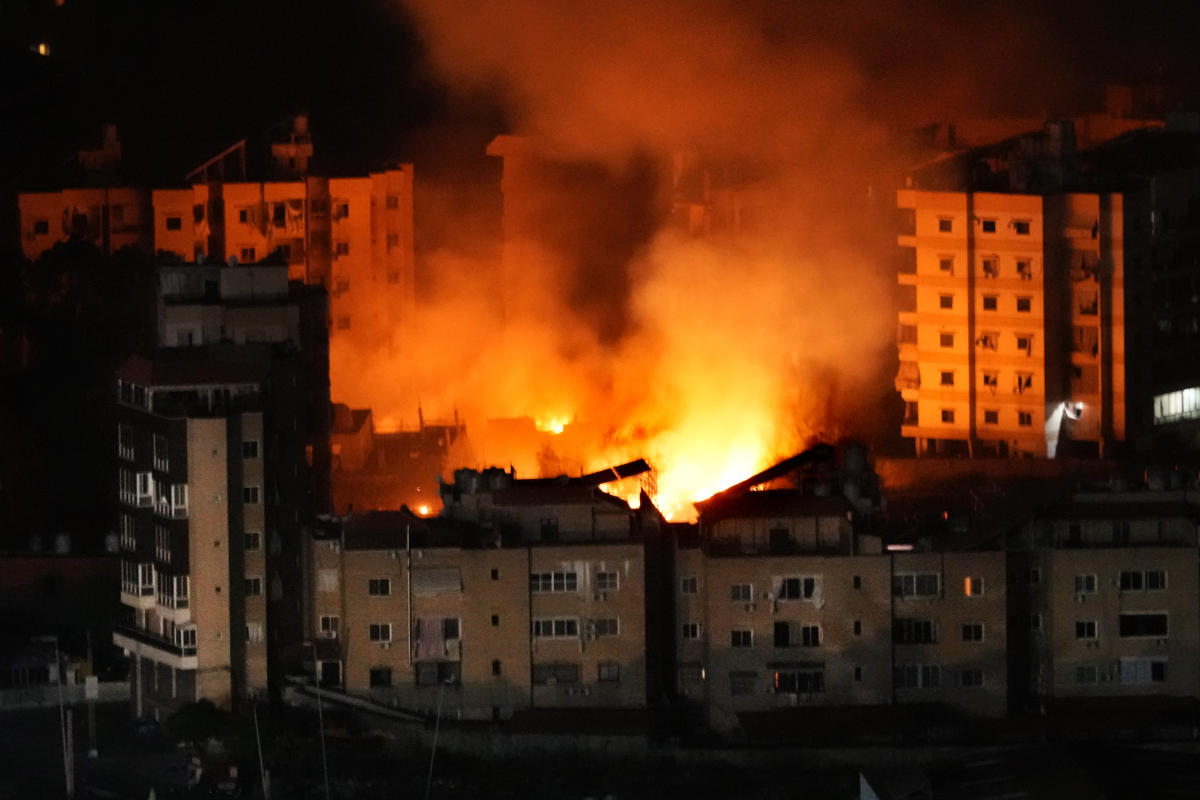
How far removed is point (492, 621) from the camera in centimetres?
4491

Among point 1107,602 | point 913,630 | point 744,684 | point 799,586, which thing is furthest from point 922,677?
point 1107,602

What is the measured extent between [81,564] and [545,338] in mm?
11536

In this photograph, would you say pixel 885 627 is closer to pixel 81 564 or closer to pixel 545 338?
Result: pixel 81 564

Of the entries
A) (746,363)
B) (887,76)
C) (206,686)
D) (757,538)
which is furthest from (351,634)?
(887,76)

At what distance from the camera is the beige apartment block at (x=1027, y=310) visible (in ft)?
177

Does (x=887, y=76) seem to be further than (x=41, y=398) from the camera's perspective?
Yes

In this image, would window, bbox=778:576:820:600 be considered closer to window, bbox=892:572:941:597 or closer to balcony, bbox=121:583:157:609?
window, bbox=892:572:941:597

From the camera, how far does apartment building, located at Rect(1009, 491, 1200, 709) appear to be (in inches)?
1777

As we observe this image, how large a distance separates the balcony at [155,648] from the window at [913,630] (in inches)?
294

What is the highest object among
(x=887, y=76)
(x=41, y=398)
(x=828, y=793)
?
(x=887, y=76)

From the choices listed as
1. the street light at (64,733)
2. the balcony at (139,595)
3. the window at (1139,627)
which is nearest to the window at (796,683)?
the window at (1139,627)

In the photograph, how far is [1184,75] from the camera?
67000mm

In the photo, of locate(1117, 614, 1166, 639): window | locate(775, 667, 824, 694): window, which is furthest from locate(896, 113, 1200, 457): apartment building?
locate(775, 667, 824, 694): window

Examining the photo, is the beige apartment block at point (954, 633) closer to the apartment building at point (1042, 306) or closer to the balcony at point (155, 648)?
the balcony at point (155, 648)
